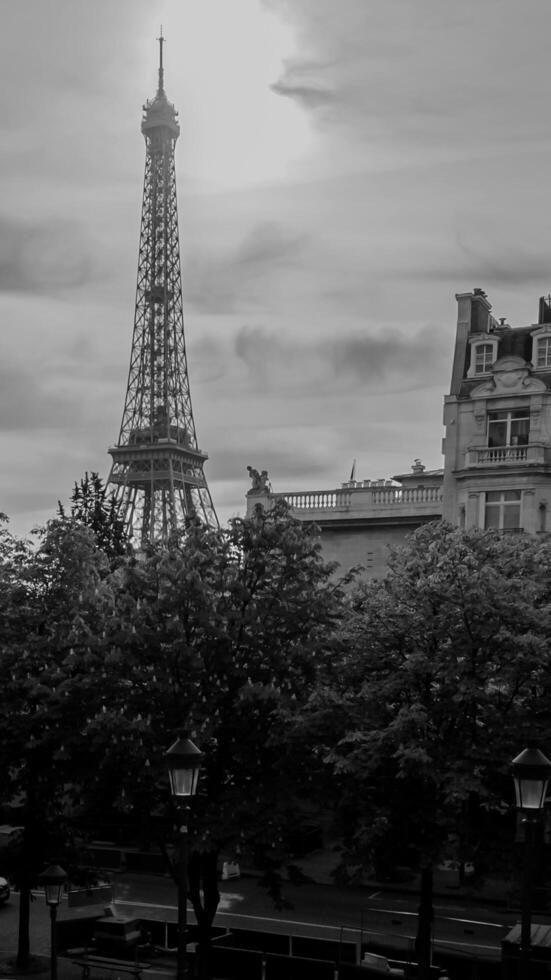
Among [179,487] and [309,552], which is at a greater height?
[179,487]

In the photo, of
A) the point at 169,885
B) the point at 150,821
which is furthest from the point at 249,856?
the point at 169,885

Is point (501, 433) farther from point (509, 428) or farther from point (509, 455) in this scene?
point (509, 455)

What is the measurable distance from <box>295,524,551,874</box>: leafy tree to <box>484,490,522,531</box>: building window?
22.1 meters

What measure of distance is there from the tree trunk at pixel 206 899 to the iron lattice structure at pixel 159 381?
96511 mm

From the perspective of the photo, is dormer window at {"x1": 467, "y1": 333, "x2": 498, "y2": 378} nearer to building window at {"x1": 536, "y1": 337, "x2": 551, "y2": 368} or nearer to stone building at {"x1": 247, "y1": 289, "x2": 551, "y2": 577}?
stone building at {"x1": 247, "y1": 289, "x2": 551, "y2": 577}

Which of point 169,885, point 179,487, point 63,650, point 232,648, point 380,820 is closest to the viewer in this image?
point 380,820

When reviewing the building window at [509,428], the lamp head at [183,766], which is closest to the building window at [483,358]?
the building window at [509,428]

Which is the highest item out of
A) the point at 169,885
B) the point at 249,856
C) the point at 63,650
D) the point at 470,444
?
the point at 470,444

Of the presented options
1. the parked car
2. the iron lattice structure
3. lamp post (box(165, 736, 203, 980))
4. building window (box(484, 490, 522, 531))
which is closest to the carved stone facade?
building window (box(484, 490, 522, 531))

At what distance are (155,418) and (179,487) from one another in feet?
39.4

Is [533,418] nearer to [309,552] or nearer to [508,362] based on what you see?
[508,362]

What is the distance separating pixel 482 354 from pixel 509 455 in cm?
649

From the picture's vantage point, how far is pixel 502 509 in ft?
178

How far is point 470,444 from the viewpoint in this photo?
183ft
